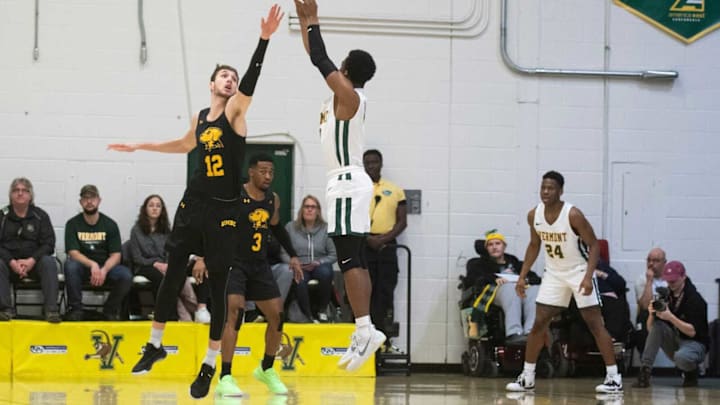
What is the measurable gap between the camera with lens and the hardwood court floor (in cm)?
76

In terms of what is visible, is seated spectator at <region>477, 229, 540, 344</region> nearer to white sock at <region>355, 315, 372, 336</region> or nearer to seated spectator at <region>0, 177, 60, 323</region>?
seated spectator at <region>0, 177, 60, 323</region>

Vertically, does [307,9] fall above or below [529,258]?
above

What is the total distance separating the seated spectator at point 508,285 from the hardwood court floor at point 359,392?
563mm

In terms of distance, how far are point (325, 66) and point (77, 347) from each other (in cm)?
526

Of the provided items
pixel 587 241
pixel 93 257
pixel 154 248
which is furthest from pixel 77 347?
pixel 587 241

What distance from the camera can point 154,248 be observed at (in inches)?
453

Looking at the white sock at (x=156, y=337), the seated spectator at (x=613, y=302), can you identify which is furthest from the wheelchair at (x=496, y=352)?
the white sock at (x=156, y=337)

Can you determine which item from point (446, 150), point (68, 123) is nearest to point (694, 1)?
point (446, 150)

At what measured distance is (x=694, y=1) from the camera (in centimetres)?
1305

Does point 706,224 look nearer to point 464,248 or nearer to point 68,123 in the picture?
point 464,248

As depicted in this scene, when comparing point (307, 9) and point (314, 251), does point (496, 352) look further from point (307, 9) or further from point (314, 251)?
point (307, 9)

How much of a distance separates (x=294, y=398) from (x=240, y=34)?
16.9ft

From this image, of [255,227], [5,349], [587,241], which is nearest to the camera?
[255,227]

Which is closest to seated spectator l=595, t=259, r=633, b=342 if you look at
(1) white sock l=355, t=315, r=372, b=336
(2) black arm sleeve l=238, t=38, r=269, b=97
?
(1) white sock l=355, t=315, r=372, b=336
